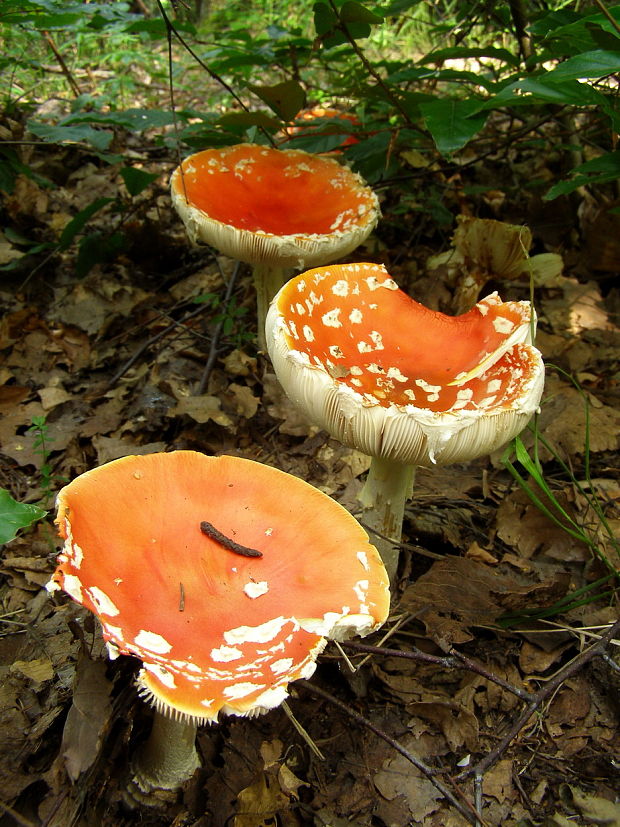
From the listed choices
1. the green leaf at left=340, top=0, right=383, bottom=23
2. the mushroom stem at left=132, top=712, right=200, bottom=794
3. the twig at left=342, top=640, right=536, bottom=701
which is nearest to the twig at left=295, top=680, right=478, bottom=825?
the twig at left=342, top=640, right=536, bottom=701

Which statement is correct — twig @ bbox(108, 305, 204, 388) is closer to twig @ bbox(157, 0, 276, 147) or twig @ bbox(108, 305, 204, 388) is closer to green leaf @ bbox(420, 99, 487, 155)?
twig @ bbox(157, 0, 276, 147)

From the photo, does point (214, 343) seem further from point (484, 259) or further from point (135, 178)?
point (484, 259)

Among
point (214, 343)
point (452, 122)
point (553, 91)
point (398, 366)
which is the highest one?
point (553, 91)

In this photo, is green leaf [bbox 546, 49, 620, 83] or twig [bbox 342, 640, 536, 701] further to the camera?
twig [bbox 342, 640, 536, 701]

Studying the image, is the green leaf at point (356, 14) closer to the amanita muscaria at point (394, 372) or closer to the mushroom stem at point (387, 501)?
the amanita muscaria at point (394, 372)

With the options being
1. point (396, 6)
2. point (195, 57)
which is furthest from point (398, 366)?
point (195, 57)
